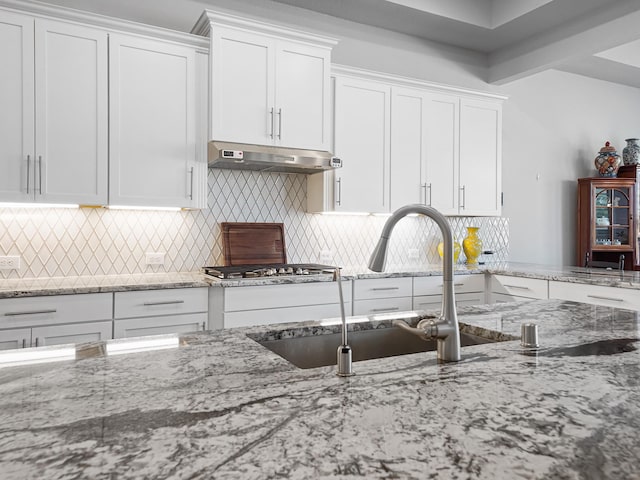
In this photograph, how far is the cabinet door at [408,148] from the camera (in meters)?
3.76

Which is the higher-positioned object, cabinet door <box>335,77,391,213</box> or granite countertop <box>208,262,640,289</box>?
cabinet door <box>335,77,391,213</box>

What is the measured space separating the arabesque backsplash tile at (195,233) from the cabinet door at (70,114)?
0.34m

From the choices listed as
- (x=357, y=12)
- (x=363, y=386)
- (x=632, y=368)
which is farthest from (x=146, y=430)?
(x=357, y=12)

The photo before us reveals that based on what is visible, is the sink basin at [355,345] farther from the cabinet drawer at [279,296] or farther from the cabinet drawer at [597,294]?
the cabinet drawer at [597,294]

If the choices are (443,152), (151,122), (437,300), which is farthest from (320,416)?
(443,152)

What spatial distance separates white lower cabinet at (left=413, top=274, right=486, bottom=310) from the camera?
354 cm

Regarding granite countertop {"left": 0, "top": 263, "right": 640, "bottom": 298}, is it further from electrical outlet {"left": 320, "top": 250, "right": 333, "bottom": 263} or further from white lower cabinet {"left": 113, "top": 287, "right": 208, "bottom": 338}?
electrical outlet {"left": 320, "top": 250, "right": 333, "bottom": 263}

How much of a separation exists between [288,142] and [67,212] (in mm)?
1484

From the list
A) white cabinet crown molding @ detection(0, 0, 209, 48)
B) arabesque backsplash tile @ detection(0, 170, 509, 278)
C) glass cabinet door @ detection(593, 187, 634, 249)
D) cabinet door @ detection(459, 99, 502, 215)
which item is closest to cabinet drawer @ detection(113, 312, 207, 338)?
arabesque backsplash tile @ detection(0, 170, 509, 278)

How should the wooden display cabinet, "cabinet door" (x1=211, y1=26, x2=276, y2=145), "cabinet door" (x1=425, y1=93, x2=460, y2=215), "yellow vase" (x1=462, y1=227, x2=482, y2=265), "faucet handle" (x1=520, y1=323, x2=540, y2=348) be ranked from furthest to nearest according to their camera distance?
1. the wooden display cabinet
2. "yellow vase" (x1=462, y1=227, x2=482, y2=265)
3. "cabinet door" (x1=425, y1=93, x2=460, y2=215)
4. "cabinet door" (x1=211, y1=26, x2=276, y2=145)
5. "faucet handle" (x1=520, y1=323, x2=540, y2=348)

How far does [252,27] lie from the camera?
3076 millimetres

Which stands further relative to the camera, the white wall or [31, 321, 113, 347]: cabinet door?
the white wall

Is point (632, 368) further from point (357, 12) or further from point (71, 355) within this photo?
point (357, 12)

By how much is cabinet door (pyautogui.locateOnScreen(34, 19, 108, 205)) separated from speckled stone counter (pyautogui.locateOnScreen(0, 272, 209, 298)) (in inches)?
18.5
